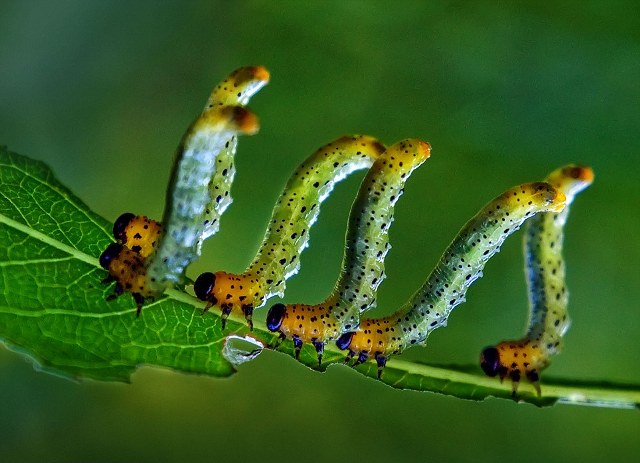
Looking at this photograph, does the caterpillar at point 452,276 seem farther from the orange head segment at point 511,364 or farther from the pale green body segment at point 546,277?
the pale green body segment at point 546,277

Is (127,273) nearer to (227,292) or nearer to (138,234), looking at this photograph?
(138,234)

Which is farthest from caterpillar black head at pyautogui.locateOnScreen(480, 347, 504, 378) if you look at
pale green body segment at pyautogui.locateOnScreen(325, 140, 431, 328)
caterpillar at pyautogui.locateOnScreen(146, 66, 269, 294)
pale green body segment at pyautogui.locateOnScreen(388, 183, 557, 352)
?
caterpillar at pyautogui.locateOnScreen(146, 66, 269, 294)

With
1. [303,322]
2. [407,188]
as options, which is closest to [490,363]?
[303,322]

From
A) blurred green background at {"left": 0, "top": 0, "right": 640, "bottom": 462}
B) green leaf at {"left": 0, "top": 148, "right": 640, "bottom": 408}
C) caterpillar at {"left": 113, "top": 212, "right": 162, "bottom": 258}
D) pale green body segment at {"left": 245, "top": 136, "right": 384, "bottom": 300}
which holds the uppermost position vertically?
blurred green background at {"left": 0, "top": 0, "right": 640, "bottom": 462}

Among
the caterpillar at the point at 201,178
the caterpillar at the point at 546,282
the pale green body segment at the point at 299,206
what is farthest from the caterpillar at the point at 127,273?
the caterpillar at the point at 546,282

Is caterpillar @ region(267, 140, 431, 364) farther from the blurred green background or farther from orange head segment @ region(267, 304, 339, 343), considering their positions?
the blurred green background

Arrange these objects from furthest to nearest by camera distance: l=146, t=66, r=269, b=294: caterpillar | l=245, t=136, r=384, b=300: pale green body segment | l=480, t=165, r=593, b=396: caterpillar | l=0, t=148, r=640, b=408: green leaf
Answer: l=480, t=165, r=593, b=396: caterpillar → l=245, t=136, r=384, b=300: pale green body segment → l=0, t=148, r=640, b=408: green leaf → l=146, t=66, r=269, b=294: caterpillar
